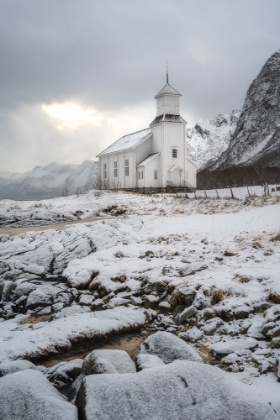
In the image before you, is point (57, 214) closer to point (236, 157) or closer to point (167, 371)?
point (167, 371)

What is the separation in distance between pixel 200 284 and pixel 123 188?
32.6m

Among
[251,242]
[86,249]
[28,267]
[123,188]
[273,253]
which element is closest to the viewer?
[273,253]

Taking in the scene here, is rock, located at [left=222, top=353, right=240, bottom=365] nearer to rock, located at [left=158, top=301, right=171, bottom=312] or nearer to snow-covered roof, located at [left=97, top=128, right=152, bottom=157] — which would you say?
rock, located at [left=158, top=301, right=171, bottom=312]

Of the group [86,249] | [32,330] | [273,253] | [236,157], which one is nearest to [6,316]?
[32,330]

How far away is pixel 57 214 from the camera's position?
20.9 meters

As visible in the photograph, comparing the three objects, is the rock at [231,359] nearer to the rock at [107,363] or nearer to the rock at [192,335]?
the rock at [192,335]

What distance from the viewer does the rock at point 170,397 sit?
125 inches

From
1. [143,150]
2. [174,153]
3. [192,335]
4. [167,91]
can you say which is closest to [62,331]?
[192,335]

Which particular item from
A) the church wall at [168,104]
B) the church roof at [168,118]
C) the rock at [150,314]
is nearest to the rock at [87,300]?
the rock at [150,314]

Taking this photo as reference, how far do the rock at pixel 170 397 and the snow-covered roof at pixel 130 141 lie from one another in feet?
112

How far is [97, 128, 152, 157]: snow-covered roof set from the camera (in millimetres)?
37656

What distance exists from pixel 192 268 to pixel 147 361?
3.71 m

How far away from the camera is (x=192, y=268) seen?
25.8 ft

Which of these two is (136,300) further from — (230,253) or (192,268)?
(230,253)
